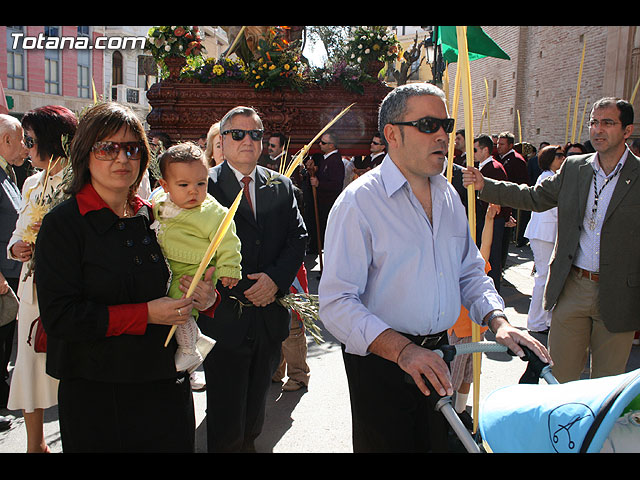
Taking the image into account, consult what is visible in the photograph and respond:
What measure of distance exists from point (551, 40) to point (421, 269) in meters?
Result: 23.9

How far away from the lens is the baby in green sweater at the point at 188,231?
249 cm

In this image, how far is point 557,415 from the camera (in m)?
1.79

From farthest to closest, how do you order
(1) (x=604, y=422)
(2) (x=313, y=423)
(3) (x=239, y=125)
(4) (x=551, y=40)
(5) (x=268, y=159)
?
(4) (x=551, y=40)
(5) (x=268, y=159)
(2) (x=313, y=423)
(3) (x=239, y=125)
(1) (x=604, y=422)

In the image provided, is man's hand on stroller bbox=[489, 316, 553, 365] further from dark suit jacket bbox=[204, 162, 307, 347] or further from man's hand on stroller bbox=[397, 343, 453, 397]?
dark suit jacket bbox=[204, 162, 307, 347]

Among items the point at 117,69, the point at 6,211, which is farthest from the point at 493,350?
the point at 117,69

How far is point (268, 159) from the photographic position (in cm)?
795

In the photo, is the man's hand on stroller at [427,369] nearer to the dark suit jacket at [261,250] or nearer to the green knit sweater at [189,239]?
the green knit sweater at [189,239]

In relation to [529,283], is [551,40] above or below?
above

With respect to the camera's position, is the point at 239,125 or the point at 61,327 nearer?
the point at 61,327

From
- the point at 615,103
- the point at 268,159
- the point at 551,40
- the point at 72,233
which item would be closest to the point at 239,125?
the point at 72,233

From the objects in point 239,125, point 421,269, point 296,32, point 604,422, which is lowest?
point 604,422

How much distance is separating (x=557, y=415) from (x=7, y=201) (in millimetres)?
4056

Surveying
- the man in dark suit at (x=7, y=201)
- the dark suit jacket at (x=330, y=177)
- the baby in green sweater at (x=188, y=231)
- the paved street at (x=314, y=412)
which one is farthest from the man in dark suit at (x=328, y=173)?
the baby in green sweater at (x=188, y=231)

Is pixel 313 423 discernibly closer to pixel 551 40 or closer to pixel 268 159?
pixel 268 159
